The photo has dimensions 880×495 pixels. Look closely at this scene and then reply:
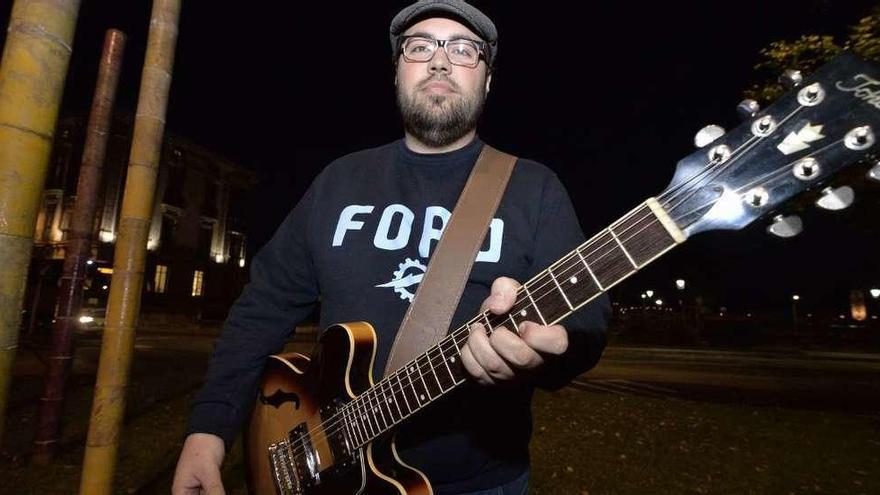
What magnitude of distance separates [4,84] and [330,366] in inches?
59.9

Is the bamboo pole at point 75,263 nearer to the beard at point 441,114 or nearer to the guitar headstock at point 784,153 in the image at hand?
the beard at point 441,114

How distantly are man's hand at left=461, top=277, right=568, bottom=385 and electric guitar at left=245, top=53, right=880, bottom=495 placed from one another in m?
0.14

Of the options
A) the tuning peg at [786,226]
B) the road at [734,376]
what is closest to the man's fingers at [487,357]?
the tuning peg at [786,226]

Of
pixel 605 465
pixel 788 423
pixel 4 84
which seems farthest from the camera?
pixel 788 423

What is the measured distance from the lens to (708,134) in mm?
1625

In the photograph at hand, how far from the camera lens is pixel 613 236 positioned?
163 cm

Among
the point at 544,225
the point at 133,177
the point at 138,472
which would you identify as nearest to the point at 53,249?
the point at 138,472

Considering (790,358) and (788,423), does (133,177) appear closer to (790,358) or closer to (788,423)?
(788,423)

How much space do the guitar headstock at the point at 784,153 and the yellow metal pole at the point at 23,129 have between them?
1884 millimetres

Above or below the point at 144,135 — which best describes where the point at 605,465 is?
below

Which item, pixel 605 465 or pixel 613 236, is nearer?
pixel 613 236

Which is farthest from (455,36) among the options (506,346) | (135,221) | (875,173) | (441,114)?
(135,221)

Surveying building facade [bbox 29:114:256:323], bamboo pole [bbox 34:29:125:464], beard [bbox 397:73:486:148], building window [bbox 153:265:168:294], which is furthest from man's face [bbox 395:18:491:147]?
building window [bbox 153:265:168:294]

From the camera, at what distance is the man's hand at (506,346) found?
1407mm
